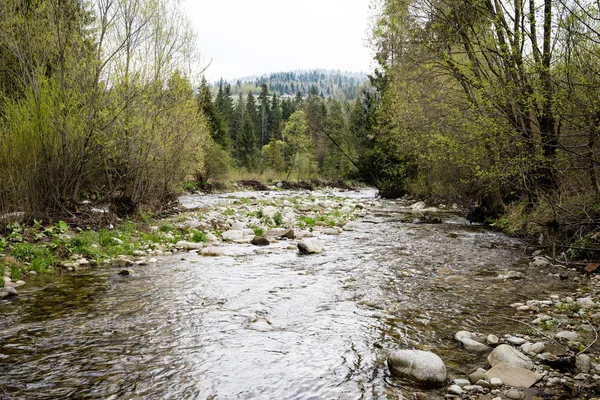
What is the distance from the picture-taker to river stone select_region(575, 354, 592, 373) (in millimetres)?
3305

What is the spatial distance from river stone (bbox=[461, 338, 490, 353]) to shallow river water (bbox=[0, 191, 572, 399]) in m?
0.10

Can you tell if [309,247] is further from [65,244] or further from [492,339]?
[492,339]

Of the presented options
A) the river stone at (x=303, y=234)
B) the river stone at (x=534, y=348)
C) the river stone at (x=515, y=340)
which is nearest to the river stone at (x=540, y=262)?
the river stone at (x=515, y=340)

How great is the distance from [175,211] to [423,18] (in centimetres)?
1013

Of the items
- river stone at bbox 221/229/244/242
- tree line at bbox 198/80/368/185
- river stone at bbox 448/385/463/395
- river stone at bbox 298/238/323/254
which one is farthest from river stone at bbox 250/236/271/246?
tree line at bbox 198/80/368/185

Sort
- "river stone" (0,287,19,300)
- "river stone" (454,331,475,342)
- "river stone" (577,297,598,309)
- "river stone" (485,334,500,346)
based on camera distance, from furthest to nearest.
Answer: "river stone" (0,287,19,300) → "river stone" (577,297,598,309) → "river stone" (454,331,475,342) → "river stone" (485,334,500,346)

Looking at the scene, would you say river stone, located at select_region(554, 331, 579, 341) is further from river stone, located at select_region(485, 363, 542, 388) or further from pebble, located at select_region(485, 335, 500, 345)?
river stone, located at select_region(485, 363, 542, 388)

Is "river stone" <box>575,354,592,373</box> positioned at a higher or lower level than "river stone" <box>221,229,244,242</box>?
lower

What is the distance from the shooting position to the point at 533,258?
26.1ft

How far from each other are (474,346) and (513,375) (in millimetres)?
634

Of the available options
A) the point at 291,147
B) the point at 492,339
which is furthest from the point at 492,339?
the point at 291,147

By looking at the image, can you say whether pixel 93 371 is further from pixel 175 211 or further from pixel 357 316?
pixel 175 211

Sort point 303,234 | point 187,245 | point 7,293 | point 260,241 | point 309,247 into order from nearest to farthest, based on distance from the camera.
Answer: point 7,293 → point 309,247 → point 187,245 → point 260,241 → point 303,234

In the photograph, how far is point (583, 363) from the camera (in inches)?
132
